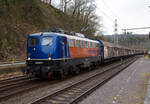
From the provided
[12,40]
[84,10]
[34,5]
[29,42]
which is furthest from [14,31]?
[84,10]

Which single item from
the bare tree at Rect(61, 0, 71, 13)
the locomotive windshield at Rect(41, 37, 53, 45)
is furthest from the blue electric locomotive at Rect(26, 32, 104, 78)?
the bare tree at Rect(61, 0, 71, 13)

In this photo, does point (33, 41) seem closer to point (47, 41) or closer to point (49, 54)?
point (47, 41)

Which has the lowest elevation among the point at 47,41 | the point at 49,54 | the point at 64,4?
the point at 49,54

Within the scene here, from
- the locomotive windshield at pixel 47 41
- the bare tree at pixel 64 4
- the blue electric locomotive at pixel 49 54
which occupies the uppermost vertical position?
the bare tree at pixel 64 4

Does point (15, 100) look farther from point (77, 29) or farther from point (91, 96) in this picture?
point (77, 29)

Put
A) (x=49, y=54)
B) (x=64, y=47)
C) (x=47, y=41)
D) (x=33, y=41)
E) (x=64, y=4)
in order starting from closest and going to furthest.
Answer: (x=49, y=54) < (x=47, y=41) < (x=33, y=41) < (x=64, y=47) < (x=64, y=4)

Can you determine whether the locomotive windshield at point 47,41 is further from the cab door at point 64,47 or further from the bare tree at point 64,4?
the bare tree at point 64,4

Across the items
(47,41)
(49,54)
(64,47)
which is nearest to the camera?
(49,54)

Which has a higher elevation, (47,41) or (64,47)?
(47,41)

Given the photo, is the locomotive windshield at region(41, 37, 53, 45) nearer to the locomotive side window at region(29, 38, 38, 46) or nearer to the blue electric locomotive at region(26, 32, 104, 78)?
the blue electric locomotive at region(26, 32, 104, 78)

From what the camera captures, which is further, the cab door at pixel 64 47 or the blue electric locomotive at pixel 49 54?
the cab door at pixel 64 47

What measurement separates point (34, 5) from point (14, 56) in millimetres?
11317

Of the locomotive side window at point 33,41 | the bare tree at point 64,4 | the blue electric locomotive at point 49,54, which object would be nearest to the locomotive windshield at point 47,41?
the blue electric locomotive at point 49,54

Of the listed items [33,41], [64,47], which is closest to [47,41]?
[33,41]
